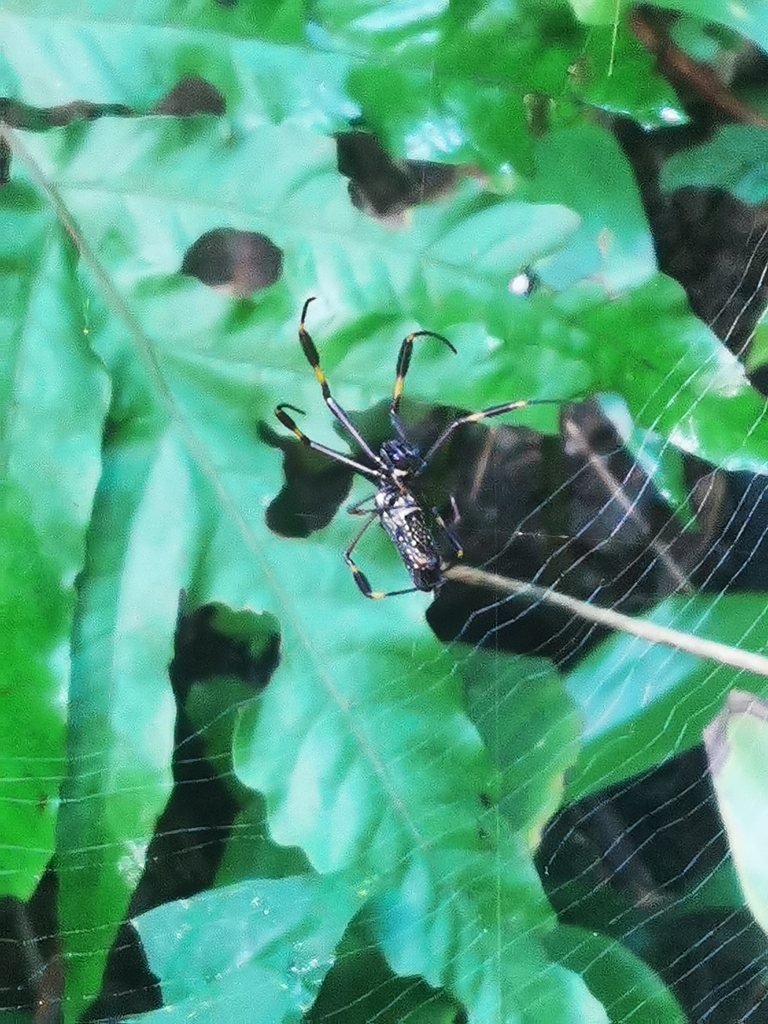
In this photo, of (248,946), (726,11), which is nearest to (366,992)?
(248,946)

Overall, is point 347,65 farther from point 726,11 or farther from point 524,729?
point 524,729

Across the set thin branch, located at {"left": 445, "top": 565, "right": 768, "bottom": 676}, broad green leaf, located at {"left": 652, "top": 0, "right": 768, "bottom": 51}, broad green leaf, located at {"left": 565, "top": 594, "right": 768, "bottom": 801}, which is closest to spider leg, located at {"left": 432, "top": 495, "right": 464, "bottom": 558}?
thin branch, located at {"left": 445, "top": 565, "right": 768, "bottom": 676}

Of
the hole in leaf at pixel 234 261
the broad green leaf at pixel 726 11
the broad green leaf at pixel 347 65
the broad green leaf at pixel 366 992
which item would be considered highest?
the broad green leaf at pixel 726 11

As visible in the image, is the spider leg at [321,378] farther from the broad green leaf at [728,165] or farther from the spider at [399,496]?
the broad green leaf at [728,165]

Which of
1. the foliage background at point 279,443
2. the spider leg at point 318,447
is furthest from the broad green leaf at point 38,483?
Result: the spider leg at point 318,447

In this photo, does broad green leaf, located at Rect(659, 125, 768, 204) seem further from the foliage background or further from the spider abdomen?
the spider abdomen

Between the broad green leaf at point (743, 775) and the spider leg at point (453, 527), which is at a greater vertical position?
the spider leg at point (453, 527)
